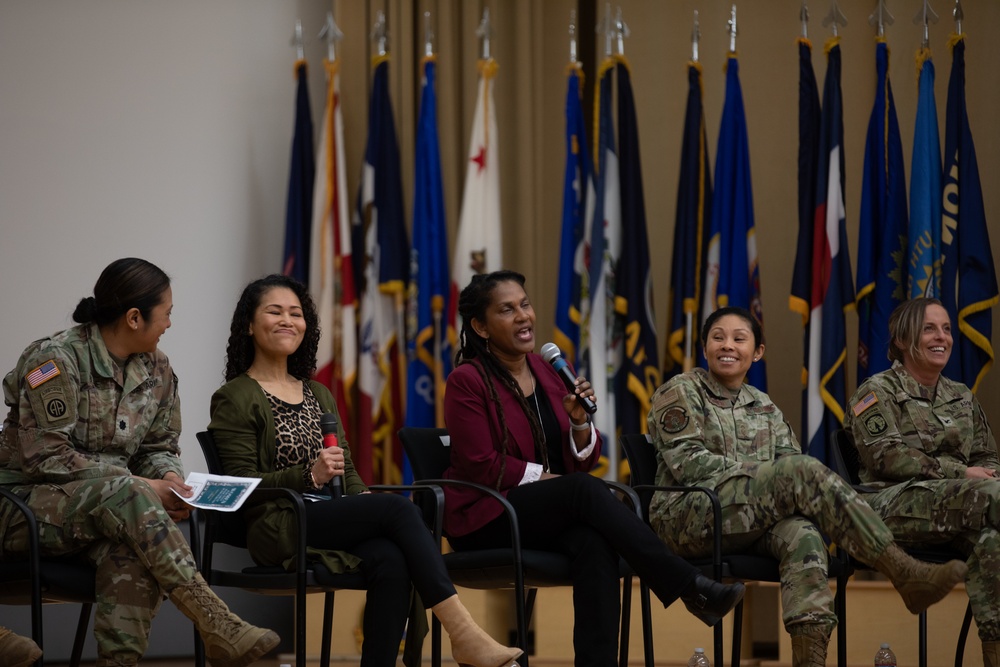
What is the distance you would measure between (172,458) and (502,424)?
3.22 ft

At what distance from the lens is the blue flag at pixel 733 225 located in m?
5.67

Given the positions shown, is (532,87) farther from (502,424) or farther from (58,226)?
(502,424)

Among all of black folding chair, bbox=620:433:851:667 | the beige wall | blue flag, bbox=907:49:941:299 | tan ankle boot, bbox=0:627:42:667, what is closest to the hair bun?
tan ankle boot, bbox=0:627:42:667

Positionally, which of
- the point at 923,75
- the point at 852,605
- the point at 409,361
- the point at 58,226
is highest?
the point at 923,75

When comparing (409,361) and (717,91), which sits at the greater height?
(717,91)

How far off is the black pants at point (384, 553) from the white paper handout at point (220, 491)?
25 cm

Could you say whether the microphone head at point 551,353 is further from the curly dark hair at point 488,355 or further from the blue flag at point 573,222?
the blue flag at point 573,222

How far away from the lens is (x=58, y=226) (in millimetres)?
5922

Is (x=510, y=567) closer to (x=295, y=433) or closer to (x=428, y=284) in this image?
(x=295, y=433)

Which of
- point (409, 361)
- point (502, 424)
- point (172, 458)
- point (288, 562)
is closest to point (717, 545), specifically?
point (502, 424)

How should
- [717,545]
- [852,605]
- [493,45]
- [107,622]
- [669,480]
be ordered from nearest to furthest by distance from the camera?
1. [107,622]
2. [717,545]
3. [669,480]
4. [852,605]
5. [493,45]

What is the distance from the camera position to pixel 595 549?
3402 mm

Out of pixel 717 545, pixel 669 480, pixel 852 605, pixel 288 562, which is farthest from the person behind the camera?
pixel 852 605

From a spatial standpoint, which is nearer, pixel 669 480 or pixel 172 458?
pixel 172 458
